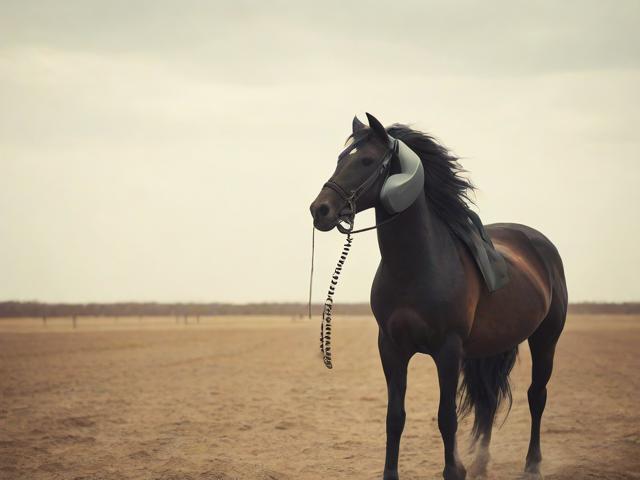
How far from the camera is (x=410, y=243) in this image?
5.07 meters

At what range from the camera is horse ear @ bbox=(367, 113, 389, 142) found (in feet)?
16.1

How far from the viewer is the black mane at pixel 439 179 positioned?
5.42m

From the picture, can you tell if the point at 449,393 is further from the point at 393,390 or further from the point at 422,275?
the point at 422,275

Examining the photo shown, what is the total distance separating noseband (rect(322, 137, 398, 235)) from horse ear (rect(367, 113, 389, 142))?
0.06 m

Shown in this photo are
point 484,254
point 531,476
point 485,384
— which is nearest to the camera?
point 484,254

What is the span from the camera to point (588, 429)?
30.1ft

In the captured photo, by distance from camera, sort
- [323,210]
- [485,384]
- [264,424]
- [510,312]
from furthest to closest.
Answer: [264,424]
[485,384]
[510,312]
[323,210]

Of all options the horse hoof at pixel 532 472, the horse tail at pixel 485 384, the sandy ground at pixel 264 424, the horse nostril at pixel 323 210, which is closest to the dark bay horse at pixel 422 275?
the horse nostril at pixel 323 210

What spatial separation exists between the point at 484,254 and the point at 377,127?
1401 millimetres

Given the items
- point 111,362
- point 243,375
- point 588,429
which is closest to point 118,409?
point 243,375

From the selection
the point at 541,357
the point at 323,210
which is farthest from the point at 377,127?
the point at 541,357

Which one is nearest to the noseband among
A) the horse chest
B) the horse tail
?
the horse chest

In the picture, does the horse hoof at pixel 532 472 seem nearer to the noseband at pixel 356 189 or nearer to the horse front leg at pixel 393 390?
the horse front leg at pixel 393 390

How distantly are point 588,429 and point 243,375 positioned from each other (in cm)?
1018
